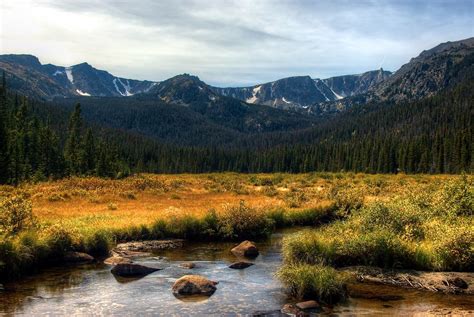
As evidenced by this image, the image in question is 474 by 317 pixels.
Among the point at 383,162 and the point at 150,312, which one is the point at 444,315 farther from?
the point at 383,162

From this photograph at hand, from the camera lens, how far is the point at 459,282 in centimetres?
2153

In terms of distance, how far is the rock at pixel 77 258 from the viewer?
2644 cm

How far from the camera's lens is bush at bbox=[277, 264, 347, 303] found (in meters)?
20.1

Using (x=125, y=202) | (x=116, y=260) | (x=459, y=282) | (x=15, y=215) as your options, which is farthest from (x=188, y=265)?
(x=125, y=202)

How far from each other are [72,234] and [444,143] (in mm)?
138366

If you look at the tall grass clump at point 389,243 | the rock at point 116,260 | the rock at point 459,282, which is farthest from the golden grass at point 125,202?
the rock at point 459,282

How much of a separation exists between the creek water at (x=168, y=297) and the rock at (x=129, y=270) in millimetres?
479

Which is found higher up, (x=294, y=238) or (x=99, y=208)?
(x=294, y=238)

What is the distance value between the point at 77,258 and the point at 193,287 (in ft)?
29.8

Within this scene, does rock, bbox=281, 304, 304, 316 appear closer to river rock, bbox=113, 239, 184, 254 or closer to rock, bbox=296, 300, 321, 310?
rock, bbox=296, 300, 321, 310

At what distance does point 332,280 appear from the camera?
20.2 meters

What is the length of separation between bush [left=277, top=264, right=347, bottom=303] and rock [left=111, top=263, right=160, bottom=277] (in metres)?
8.16

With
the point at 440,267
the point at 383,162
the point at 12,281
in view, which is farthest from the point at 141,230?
the point at 383,162

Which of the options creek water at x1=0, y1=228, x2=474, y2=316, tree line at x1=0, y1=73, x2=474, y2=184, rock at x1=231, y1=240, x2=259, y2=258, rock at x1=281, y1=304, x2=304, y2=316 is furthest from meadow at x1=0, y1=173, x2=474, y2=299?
tree line at x1=0, y1=73, x2=474, y2=184
